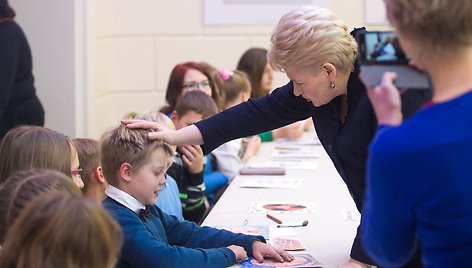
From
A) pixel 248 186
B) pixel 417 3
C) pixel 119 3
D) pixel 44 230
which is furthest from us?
pixel 119 3

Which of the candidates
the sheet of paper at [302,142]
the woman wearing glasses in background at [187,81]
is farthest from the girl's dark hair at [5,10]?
the sheet of paper at [302,142]

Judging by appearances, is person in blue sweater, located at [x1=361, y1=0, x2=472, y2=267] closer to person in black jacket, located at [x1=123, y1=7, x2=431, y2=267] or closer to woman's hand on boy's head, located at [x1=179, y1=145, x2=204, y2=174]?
person in black jacket, located at [x1=123, y1=7, x2=431, y2=267]

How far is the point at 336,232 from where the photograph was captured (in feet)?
9.63

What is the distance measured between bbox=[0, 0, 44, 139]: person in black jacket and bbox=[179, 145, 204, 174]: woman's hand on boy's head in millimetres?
964

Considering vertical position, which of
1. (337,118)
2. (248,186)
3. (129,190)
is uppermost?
(337,118)

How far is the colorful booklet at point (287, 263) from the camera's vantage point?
2478 millimetres

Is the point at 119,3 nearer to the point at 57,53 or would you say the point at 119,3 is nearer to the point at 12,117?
the point at 57,53

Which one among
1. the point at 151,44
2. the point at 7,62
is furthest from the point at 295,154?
the point at 151,44

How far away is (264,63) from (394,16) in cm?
465

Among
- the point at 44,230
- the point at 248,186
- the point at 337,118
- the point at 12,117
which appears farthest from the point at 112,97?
the point at 44,230

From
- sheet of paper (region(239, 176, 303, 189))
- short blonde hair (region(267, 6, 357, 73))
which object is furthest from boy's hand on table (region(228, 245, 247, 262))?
sheet of paper (region(239, 176, 303, 189))

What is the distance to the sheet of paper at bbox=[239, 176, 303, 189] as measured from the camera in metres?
3.92

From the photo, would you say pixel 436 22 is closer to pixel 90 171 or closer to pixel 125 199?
pixel 125 199

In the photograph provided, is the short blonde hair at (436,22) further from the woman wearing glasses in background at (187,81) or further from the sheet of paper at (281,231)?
the woman wearing glasses in background at (187,81)
